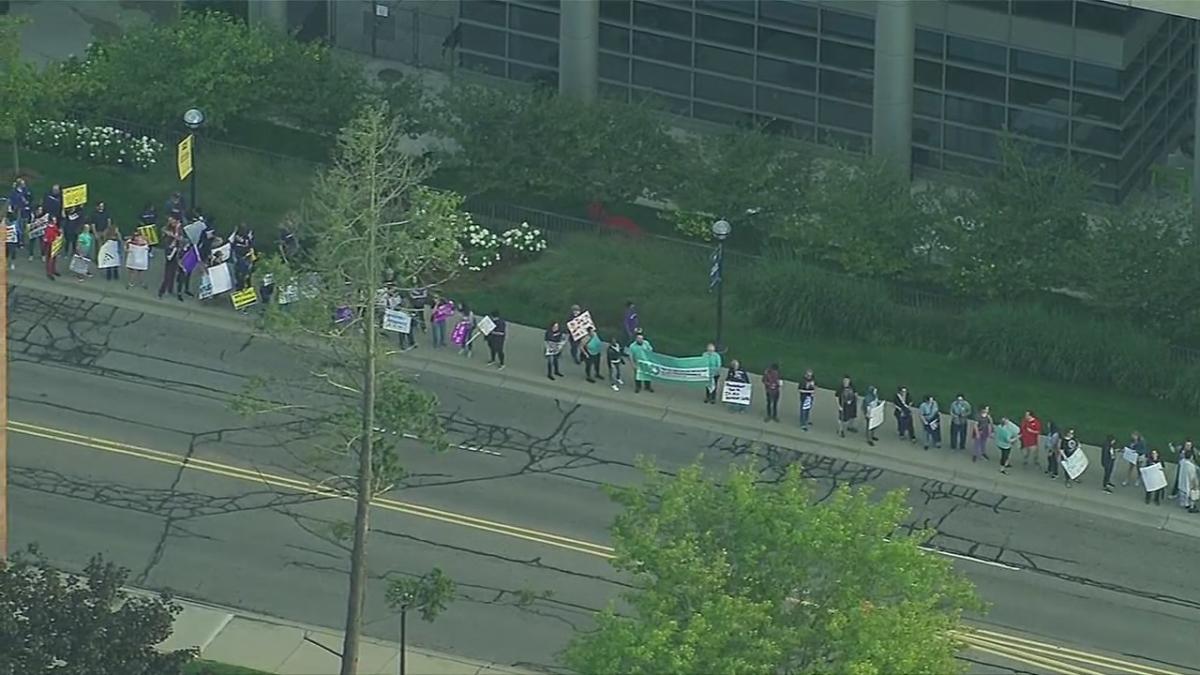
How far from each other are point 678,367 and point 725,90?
12.9m

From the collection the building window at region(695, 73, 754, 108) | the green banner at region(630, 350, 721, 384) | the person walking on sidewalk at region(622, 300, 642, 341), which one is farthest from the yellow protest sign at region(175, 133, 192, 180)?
the building window at region(695, 73, 754, 108)

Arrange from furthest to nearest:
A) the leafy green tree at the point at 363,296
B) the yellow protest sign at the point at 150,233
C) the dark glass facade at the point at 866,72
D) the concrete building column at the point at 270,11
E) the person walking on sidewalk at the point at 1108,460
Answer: the concrete building column at the point at 270,11 < the dark glass facade at the point at 866,72 < the yellow protest sign at the point at 150,233 < the person walking on sidewalk at the point at 1108,460 < the leafy green tree at the point at 363,296

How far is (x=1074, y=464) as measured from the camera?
184ft

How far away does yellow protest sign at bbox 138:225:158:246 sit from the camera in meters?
62.2

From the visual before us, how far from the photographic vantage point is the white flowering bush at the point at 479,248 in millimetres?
63156

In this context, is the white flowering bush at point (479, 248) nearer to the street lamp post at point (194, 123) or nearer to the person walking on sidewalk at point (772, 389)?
the street lamp post at point (194, 123)

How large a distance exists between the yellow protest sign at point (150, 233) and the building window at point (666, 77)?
12.7 meters

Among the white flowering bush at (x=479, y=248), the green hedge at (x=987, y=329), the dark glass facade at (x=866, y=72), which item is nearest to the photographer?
the green hedge at (x=987, y=329)

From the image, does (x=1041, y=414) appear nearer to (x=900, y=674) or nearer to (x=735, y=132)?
(x=735, y=132)

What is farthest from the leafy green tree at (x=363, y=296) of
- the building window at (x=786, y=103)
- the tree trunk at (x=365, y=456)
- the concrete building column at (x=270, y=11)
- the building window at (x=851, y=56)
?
the concrete building column at (x=270, y=11)

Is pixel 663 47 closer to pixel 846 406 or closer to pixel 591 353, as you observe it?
pixel 591 353

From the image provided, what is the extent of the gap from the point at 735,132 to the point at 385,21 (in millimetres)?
11003

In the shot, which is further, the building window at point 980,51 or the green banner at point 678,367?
the building window at point 980,51

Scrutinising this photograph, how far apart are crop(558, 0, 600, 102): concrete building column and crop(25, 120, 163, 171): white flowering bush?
856cm
